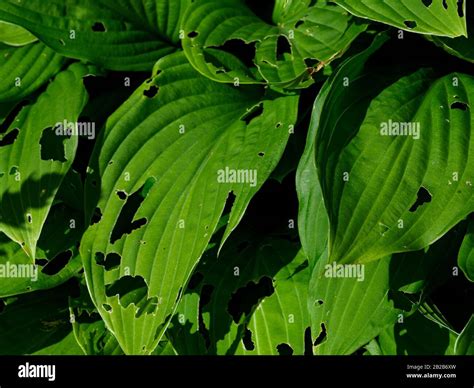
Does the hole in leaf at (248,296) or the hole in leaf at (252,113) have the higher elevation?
the hole in leaf at (252,113)

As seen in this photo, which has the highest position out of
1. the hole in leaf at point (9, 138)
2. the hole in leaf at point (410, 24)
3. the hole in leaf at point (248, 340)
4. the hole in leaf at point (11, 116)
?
the hole in leaf at point (410, 24)

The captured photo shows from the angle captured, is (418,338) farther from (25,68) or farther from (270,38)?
(25,68)

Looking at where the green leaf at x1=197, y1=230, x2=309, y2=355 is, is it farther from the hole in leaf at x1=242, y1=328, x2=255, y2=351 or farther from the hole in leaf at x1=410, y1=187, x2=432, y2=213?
the hole in leaf at x1=410, y1=187, x2=432, y2=213

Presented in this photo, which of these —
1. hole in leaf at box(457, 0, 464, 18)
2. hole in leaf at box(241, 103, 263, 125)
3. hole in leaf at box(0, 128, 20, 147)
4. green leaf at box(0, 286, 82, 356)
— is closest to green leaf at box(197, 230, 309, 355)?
hole in leaf at box(241, 103, 263, 125)

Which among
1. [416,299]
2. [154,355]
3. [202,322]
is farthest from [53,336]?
[416,299]

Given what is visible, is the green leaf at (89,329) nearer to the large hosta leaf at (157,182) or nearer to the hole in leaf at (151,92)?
the large hosta leaf at (157,182)

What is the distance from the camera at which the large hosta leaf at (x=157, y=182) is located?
6.01 ft

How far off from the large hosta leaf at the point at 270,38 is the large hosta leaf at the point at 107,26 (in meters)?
0.15

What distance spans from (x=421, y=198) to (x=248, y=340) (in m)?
0.60

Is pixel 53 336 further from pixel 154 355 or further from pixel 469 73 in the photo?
pixel 469 73

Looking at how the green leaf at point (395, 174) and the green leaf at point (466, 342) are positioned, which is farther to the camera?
the green leaf at point (466, 342)

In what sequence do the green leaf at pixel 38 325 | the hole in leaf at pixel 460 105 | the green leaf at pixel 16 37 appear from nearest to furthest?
the hole in leaf at pixel 460 105 < the green leaf at pixel 16 37 < the green leaf at pixel 38 325

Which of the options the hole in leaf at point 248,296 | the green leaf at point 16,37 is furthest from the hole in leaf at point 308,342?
the green leaf at point 16,37

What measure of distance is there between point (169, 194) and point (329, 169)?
1.36ft
